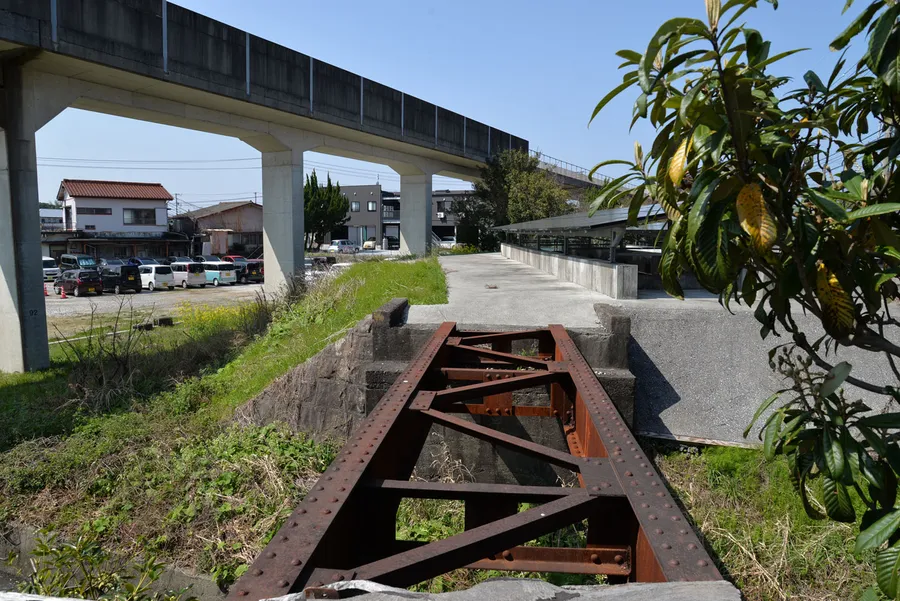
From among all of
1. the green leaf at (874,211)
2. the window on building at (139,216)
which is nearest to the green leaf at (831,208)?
the green leaf at (874,211)

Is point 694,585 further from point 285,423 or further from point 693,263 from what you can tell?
point 285,423

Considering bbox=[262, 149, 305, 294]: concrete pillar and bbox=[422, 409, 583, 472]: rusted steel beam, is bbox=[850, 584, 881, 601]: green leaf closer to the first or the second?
bbox=[422, 409, 583, 472]: rusted steel beam

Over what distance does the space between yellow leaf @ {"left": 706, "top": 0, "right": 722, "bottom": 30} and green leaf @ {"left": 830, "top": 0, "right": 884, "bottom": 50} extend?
54 centimetres

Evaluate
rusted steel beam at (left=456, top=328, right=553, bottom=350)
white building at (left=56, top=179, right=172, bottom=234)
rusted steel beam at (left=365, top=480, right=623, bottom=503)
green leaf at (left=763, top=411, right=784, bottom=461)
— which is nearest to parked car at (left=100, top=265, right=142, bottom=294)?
white building at (left=56, top=179, right=172, bottom=234)

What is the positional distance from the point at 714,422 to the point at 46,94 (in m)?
15.7

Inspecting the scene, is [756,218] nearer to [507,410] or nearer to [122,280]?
[507,410]

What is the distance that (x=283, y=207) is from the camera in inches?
890

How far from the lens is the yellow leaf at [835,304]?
2.01 metres

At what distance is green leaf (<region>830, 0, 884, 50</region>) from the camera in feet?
6.31

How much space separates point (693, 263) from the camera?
1983 mm

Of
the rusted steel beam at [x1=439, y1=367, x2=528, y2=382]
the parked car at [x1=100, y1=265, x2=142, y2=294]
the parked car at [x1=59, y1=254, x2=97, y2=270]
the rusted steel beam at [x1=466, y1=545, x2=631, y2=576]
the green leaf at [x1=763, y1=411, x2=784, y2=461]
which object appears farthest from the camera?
the parked car at [x1=59, y1=254, x2=97, y2=270]

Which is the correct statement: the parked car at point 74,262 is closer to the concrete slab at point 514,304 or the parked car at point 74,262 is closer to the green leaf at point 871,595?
the concrete slab at point 514,304

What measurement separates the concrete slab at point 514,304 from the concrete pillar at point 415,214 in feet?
57.5

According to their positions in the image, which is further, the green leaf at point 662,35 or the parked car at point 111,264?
the parked car at point 111,264
